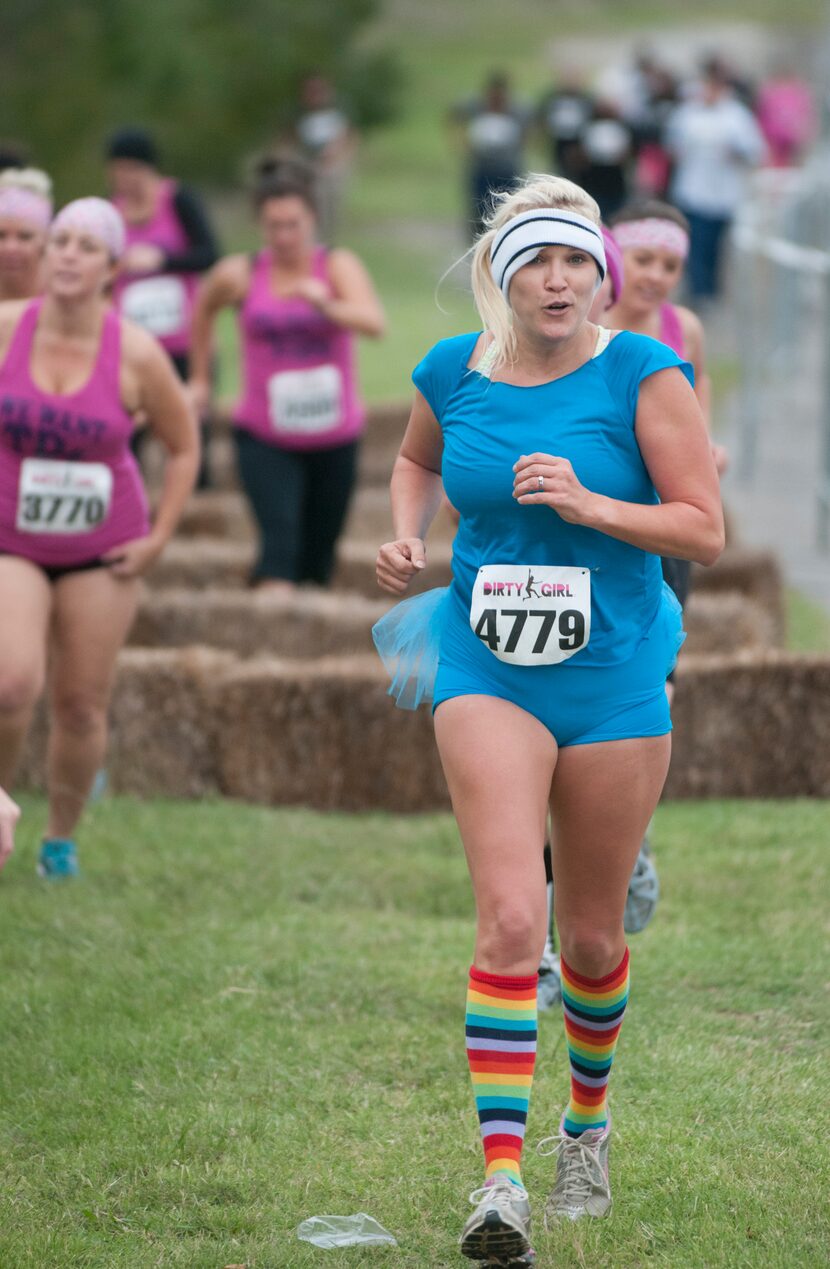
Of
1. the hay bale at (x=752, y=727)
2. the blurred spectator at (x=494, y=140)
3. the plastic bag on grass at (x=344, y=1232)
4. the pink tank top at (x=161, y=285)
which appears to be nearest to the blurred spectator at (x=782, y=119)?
the blurred spectator at (x=494, y=140)

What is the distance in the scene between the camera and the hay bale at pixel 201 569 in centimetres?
992

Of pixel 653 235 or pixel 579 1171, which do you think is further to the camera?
pixel 653 235

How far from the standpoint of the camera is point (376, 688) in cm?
745

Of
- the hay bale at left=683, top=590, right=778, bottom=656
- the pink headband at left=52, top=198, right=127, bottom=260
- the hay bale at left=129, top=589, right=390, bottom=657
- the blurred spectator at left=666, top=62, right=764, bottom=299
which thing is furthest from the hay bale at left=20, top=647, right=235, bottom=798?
the blurred spectator at left=666, top=62, right=764, bottom=299

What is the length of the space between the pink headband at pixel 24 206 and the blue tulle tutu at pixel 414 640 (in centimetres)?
308

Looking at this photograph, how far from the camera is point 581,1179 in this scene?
13.8ft

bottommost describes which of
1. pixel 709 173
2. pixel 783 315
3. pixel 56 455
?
pixel 56 455

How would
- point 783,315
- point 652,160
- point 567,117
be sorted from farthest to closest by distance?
point 567,117
point 652,160
point 783,315

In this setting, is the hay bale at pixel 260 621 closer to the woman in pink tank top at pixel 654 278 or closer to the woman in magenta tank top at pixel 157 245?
the woman in magenta tank top at pixel 157 245

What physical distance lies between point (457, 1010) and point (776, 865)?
5.10 feet

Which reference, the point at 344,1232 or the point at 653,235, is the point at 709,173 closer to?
the point at 653,235

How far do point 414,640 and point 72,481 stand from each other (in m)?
2.05

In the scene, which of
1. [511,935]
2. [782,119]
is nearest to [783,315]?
[511,935]

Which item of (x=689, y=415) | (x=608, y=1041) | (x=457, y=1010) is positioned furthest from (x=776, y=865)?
(x=689, y=415)
